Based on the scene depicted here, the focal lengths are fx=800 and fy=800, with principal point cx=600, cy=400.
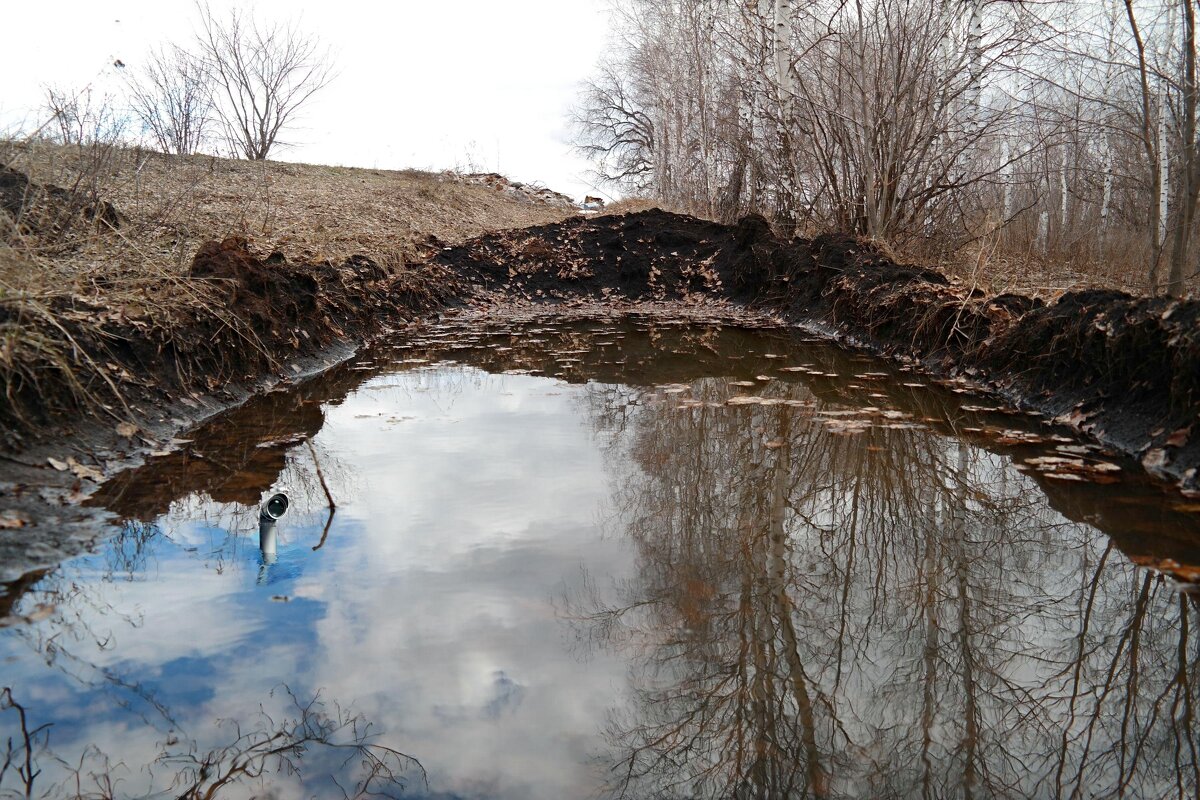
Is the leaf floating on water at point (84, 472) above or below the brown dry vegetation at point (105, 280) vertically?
below

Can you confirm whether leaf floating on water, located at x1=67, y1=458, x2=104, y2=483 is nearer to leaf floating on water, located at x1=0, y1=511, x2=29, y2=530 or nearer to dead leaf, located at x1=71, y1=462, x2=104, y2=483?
dead leaf, located at x1=71, y1=462, x2=104, y2=483

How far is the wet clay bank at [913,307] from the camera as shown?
498 centimetres

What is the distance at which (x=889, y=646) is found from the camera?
2.85 meters

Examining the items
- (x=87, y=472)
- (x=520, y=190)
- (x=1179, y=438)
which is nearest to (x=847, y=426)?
(x=1179, y=438)

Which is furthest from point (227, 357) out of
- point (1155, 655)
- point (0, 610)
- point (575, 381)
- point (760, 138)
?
point (760, 138)

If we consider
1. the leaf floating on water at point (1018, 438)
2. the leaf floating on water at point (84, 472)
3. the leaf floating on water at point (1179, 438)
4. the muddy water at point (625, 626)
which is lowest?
the muddy water at point (625, 626)

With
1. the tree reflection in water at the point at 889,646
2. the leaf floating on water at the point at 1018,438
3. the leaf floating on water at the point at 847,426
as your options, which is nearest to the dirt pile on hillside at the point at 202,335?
the tree reflection in water at the point at 889,646

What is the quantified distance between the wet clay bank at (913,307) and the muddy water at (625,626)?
54cm

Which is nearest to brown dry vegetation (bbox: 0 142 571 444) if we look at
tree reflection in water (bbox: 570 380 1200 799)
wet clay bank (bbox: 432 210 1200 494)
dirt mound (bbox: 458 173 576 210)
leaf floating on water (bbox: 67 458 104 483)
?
leaf floating on water (bbox: 67 458 104 483)

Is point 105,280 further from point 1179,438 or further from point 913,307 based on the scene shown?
point 913,307

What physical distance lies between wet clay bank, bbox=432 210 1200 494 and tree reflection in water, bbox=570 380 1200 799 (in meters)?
1.30

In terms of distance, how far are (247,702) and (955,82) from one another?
1320 cm

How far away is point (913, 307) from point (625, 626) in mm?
7033

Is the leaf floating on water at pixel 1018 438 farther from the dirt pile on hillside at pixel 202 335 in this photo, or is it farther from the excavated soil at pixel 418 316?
the dirt pile on hillside at pixel 202 335
